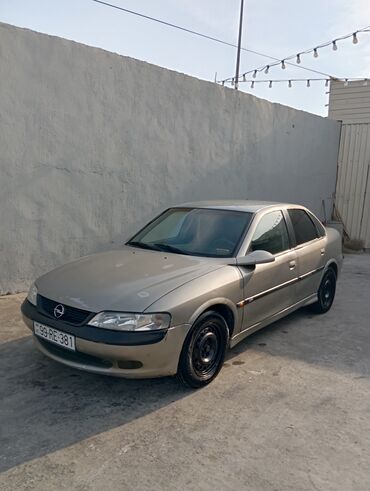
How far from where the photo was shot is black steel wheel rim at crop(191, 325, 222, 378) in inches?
128

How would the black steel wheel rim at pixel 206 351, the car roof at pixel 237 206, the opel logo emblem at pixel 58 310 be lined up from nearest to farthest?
the opel logo emblem at pixel 58 310, the black steel wheel rim at pixel 206 351, the car roof at pixel 237 206

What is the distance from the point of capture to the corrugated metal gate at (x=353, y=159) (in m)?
11.4

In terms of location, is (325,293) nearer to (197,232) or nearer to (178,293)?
(197,232)

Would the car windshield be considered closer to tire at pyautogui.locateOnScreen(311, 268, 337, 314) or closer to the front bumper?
the front bumper

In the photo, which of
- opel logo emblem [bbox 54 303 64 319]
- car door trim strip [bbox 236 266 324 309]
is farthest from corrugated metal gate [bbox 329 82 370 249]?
opel logo emblem [bbox 54 303 64 319]

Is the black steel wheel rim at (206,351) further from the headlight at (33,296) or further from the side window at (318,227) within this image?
the side window at (318,227)

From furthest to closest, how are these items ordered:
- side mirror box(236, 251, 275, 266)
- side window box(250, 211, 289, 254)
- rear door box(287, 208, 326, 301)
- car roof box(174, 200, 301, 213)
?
rear door box(287, 208, 326, 301)
car roof box(174, 200, 301, 213)
side window box(250, 211, 289, 254)
side mirror box(236, 251, 275, 266)

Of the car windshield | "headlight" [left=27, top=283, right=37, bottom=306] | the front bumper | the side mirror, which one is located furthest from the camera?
the car windshield

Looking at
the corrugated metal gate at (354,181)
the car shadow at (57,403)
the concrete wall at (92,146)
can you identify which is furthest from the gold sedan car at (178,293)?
the corrugated metal gate at (354,181)

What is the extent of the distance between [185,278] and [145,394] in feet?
3.11

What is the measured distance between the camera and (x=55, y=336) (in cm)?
311

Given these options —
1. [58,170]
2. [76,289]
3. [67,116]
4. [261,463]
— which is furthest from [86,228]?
[261,463]

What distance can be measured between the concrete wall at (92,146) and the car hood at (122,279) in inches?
81.8

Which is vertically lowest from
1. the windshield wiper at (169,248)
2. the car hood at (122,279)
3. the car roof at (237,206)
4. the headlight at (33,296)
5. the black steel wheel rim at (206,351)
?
the black steel wheel rim at (206,351)
